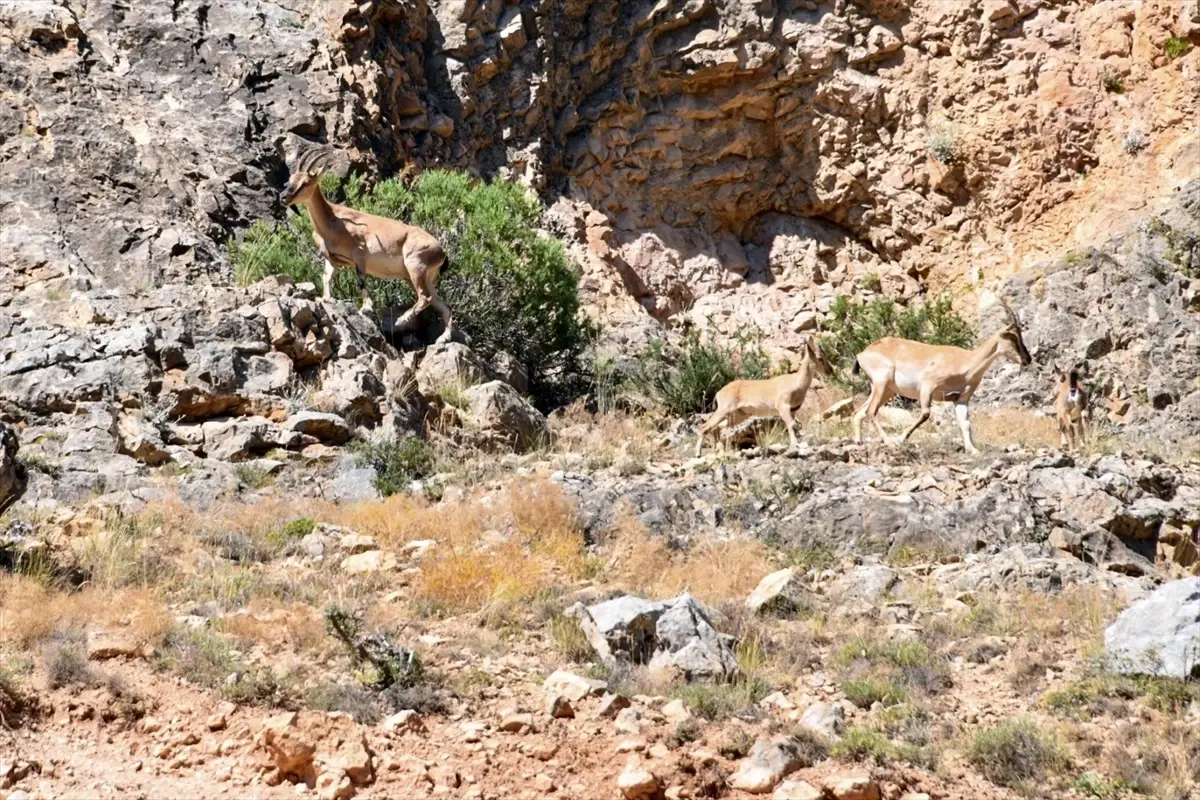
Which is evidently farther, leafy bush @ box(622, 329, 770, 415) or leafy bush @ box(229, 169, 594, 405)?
leafy bush @ box(622, 329, 770, 415)

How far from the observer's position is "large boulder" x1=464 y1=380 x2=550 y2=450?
15.8 metres

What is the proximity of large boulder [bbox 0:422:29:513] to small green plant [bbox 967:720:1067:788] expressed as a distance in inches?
269

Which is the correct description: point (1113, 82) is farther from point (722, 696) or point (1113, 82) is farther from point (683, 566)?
point (722, 696)

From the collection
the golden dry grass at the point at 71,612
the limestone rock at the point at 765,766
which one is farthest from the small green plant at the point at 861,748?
the golden dry grass at the point at 71,612

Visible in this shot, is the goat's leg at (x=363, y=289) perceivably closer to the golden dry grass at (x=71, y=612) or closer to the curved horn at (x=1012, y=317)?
the curved horn at (x=1012, y=317)

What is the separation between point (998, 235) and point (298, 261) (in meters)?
12.4

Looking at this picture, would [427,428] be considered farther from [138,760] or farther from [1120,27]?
[1120,27]

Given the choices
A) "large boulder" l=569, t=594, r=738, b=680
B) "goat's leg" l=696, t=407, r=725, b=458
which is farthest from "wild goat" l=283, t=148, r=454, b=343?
"large boulder" l=569, t=594, r=738, b=680

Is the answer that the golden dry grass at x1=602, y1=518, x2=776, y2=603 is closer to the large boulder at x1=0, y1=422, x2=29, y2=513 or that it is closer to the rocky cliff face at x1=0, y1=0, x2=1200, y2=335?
the large boulder at x1=0, y1=422, x2=29, y2=513

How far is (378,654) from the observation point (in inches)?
332

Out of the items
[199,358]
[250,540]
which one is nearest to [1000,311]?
[199,358]

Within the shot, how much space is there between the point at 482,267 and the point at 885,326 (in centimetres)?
730

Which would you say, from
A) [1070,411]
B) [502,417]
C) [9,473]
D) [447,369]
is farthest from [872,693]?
[447,369]

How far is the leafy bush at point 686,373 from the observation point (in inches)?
779
